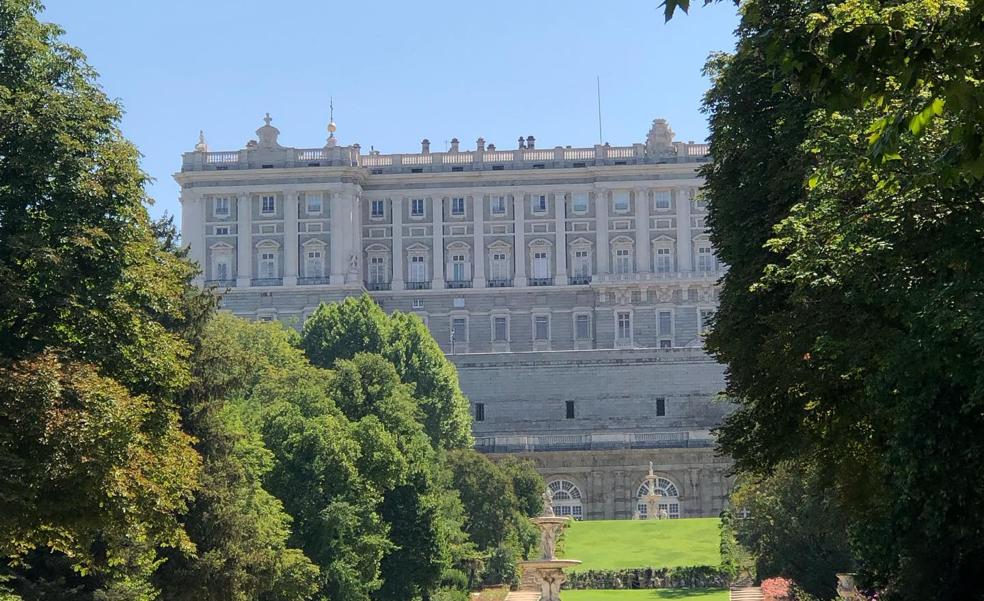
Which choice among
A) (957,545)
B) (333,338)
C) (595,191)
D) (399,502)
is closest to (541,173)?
(595,191)

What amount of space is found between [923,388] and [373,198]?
90.5 metres

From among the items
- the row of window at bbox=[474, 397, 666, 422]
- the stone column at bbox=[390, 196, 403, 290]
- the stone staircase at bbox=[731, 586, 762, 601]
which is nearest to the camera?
the stone staircase at bbox=[731, 586, 762, 601]

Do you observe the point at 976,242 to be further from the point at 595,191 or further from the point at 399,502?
the point at 595,191

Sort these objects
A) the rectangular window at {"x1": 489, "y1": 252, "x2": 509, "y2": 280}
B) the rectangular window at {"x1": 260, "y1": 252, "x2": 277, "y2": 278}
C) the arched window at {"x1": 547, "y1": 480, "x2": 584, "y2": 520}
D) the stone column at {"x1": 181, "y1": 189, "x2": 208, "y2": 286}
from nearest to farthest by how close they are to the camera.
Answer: the arched window at {"x1": 547, "y1": 480, "x2": 584, "y2": 520}, the rectangular window at {"x1": 260, "y1": 252, "x2": 277, "y2": 278}, the stone column at {"x1": 181, "y1": 189, "x2": 208, "y2": 286}, the rectangular window at {"x1": 489, "y1": 252, "x2": 509, "y2": 280}

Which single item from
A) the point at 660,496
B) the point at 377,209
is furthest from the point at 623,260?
the point at 660,496

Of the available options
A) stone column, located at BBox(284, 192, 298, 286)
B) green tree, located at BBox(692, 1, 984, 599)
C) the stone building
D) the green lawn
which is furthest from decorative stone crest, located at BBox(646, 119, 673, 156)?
green tree, located at BBox(692, 1, 984, 599)

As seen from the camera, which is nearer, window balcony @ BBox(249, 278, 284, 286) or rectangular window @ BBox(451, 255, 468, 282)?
window balcony @ BBox(249, 278, 284, 286)

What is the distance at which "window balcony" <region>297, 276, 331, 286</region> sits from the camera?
10231 cm

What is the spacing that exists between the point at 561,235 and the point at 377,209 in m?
11.8

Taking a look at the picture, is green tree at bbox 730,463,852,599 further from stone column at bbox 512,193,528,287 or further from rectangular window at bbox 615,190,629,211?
rectangular window at bbox 615,190,629,211

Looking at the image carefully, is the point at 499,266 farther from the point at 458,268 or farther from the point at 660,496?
the point at 660,496

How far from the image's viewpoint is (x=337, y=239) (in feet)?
339

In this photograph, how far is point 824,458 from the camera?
2391 cm

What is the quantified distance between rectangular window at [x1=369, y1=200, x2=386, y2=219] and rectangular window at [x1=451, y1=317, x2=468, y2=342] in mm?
8539
